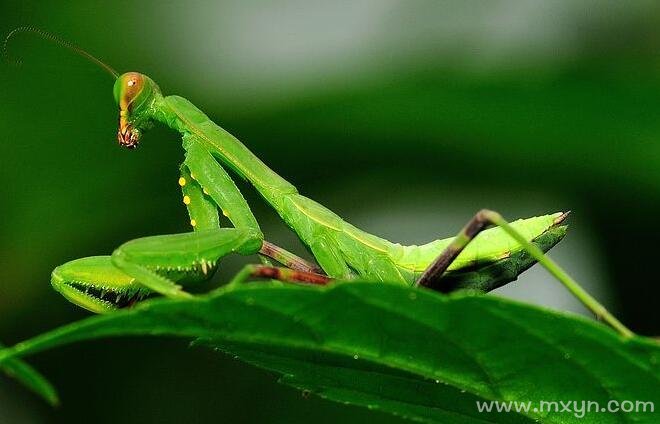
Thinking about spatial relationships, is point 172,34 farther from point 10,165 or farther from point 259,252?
point 259,252

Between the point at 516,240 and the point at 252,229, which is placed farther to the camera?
the point at 252,229

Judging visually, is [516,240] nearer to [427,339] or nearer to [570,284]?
[570,284]

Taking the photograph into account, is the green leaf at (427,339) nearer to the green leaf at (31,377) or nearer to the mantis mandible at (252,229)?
the green leaf at (31,377)

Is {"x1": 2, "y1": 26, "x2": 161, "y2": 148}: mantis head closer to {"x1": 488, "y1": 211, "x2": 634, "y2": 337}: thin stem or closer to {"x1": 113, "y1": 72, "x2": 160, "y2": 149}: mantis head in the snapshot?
{"x1": 113, "y1": 72, "x2": 160, "y2": 149}: mantis head

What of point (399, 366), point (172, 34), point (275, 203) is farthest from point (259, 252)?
point (172, 34)

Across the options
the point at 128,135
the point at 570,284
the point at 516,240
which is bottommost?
the point at 570,284

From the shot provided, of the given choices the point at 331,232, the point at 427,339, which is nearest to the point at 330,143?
the point at 331,232
